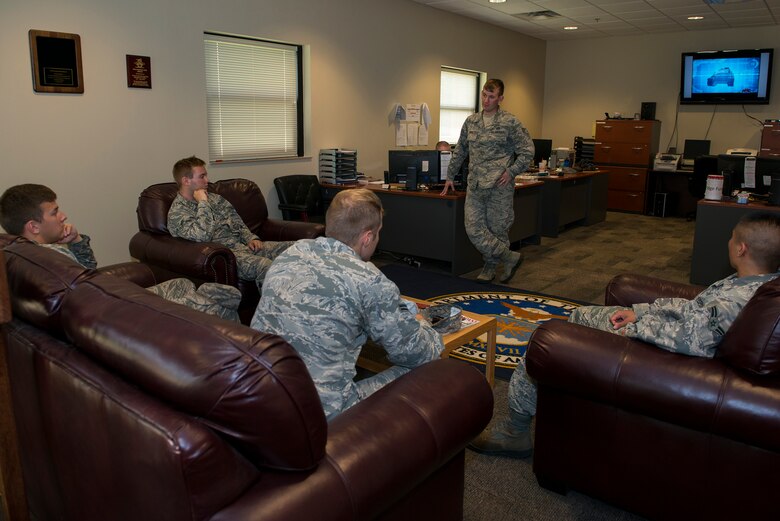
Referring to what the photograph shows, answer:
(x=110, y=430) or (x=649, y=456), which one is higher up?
(x=110, y=430)

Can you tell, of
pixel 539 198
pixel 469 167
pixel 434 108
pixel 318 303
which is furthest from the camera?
pixel 434 108

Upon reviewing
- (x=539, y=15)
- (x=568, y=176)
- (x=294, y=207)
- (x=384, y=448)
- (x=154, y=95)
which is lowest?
(x=384, y=448)

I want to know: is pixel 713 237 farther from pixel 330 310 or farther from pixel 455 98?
pixel 330 310

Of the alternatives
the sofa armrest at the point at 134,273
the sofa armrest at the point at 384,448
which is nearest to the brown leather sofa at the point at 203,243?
the sofa armrest at the point at 134,273

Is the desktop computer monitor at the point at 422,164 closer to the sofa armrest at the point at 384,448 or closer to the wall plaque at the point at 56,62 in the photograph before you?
the wall plaque at the point at 56,62

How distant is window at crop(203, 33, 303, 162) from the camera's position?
17.2 feet

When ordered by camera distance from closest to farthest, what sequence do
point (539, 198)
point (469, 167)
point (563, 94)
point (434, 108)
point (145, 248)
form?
point (145, 248), point (469, 167), point (539, 198), point (434, 108), point (563, 94)

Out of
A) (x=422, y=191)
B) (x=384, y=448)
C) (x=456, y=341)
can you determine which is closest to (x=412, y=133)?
(x=422, y=191)

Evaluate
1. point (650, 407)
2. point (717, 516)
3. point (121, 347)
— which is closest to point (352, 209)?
point (121, 347)

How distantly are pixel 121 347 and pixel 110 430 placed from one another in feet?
0.57

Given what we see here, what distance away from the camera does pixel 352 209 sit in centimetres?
183

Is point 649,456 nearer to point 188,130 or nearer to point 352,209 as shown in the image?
point 352,209

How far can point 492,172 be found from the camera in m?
5.07

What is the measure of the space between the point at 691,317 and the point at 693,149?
7967 millimetres
